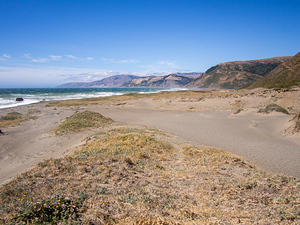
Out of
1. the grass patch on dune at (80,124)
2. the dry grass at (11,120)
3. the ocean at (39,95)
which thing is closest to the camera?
the grass patch on dune at (80,124)

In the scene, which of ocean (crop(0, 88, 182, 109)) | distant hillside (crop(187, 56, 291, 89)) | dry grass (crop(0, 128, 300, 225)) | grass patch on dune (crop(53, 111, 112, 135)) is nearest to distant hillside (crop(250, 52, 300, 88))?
grass patch on dune (crop(53, 111, 112, 135))

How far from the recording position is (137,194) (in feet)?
15.5

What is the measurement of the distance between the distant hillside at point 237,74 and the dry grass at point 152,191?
9515 centimetres

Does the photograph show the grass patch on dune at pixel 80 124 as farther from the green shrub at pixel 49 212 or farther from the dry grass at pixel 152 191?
the green shrub at pixel 49 212

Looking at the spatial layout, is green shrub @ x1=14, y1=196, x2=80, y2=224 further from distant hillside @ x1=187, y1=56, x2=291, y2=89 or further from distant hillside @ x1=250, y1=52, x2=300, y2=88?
distant hillside @ x1=187, y1=56, x2=291, y2=89

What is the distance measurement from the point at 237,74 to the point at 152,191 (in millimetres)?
113347

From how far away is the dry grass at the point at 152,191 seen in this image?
3.66m

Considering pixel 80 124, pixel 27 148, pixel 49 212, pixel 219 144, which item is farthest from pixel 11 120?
pixel 49 212

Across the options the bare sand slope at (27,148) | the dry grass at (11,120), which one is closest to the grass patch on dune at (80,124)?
the bare sand slope at (27,148)

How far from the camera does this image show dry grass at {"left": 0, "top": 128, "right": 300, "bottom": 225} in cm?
366

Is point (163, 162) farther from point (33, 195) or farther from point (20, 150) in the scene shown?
point (20, 150)

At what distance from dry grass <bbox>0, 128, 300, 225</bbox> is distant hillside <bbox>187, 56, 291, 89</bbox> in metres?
95.1

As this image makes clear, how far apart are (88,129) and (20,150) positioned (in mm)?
4444

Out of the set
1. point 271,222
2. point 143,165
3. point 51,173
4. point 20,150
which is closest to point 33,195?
point 51,173
